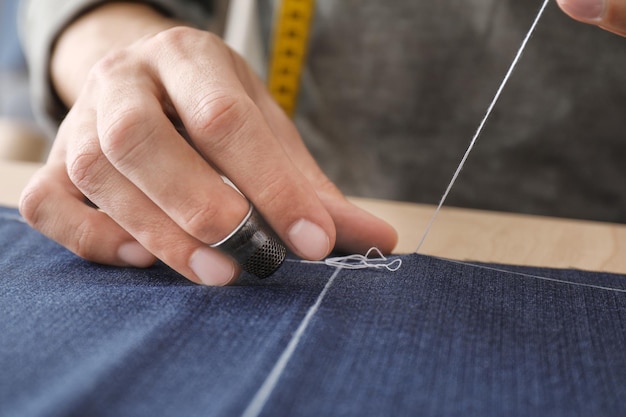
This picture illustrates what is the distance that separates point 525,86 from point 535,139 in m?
0.11

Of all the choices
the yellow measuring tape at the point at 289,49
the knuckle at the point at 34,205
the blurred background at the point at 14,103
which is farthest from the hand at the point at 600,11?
the blurred background at the point at 14,103

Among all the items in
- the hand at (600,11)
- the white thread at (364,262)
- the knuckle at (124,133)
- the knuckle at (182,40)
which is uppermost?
the hand at (600,11)

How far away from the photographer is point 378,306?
1.92 ft

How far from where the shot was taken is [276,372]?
468 millimetres

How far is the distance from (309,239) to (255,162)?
3.8 inches

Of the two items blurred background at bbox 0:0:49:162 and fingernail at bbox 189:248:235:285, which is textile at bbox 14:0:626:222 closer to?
blurred background at bbox 0:0:49:162

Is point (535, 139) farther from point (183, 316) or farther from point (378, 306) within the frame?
point (183, 316)

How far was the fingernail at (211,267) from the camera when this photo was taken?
64 centimetres

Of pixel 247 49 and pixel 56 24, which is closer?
pixel 56 24

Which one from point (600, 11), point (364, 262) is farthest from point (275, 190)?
point (600, 11)

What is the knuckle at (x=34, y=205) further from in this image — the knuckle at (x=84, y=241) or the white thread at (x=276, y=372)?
the white thread at (x=276, y=372)

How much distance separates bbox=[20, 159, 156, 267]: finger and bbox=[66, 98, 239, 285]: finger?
2cm

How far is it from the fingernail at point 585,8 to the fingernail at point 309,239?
33cm

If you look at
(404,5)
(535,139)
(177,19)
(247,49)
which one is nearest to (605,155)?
(535,139)
